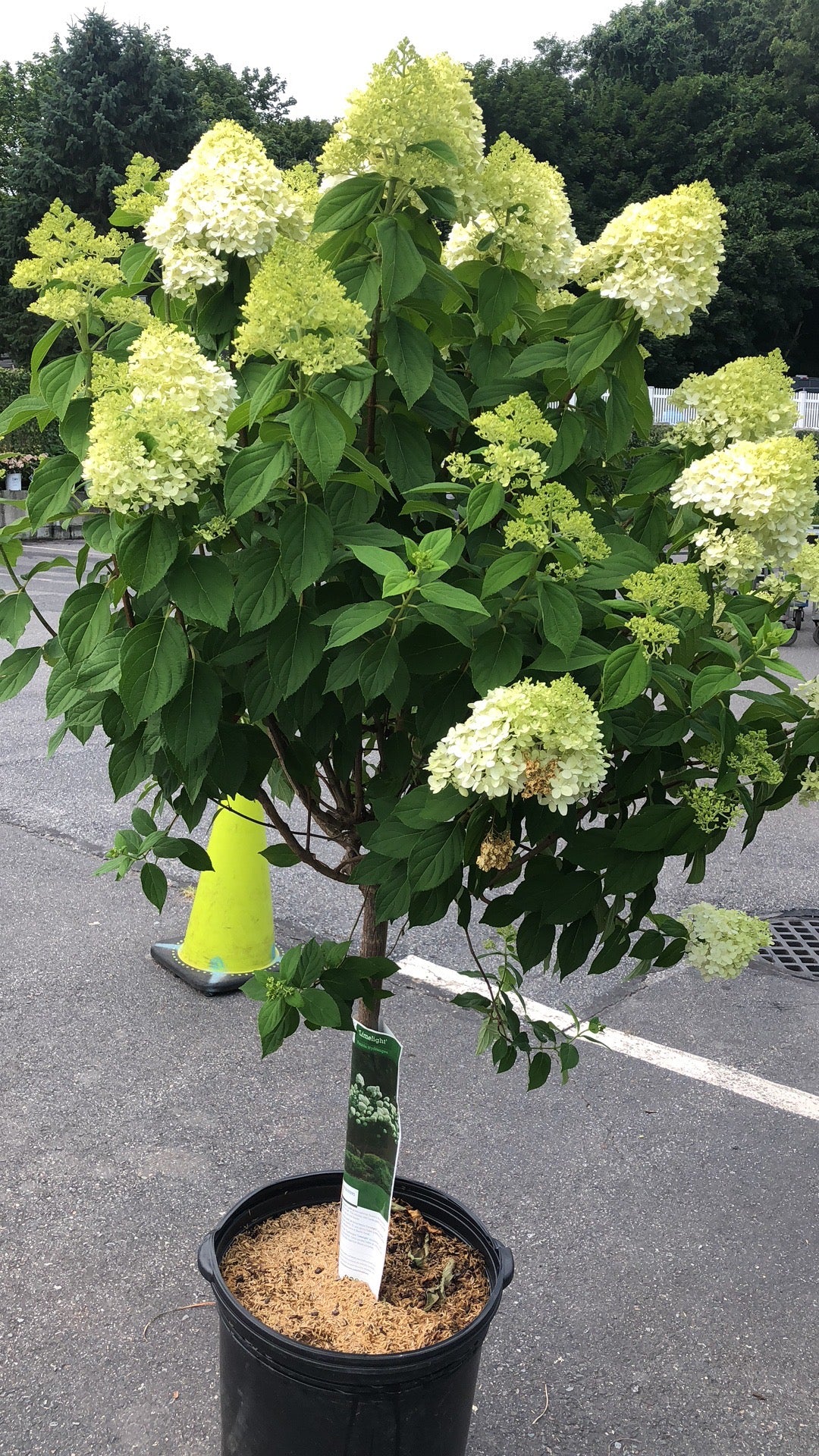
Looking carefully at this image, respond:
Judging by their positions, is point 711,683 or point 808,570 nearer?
point 711,683

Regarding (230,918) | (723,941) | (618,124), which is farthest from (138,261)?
(618,124)

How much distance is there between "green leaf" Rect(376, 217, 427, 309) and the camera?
1386 mm

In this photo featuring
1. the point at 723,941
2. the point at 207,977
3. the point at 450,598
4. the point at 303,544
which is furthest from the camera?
the point at 207,977

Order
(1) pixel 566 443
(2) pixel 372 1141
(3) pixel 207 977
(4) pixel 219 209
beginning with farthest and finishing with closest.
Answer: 1. (3) pixel 207 977
2. (2) pixel 372 1141
3. (1) pixel 566 443
4. (4) pixel 219 209

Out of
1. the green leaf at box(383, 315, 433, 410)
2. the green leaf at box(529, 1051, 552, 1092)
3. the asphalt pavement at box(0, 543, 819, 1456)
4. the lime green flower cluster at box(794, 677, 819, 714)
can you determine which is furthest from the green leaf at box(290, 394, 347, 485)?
the asphalt pavement at box(0, 543, 819, 1456)

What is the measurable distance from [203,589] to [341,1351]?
57.1 inches

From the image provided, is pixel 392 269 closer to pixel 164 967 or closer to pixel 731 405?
pixel 731 405

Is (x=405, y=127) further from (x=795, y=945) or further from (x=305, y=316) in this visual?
(x=795, y=945)

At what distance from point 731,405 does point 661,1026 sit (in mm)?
3333

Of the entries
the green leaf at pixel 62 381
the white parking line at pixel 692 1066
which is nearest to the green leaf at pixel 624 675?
→ the green leaf at pixel 62 381

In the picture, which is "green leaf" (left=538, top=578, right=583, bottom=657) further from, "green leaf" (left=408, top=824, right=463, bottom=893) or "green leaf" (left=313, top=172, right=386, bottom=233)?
"green leaf" (left=313, top=172, right=386, bottom=233)

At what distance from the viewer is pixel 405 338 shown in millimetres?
1452

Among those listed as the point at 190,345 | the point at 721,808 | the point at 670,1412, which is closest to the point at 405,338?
the point at 190,345

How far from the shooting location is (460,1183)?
3369 mm
